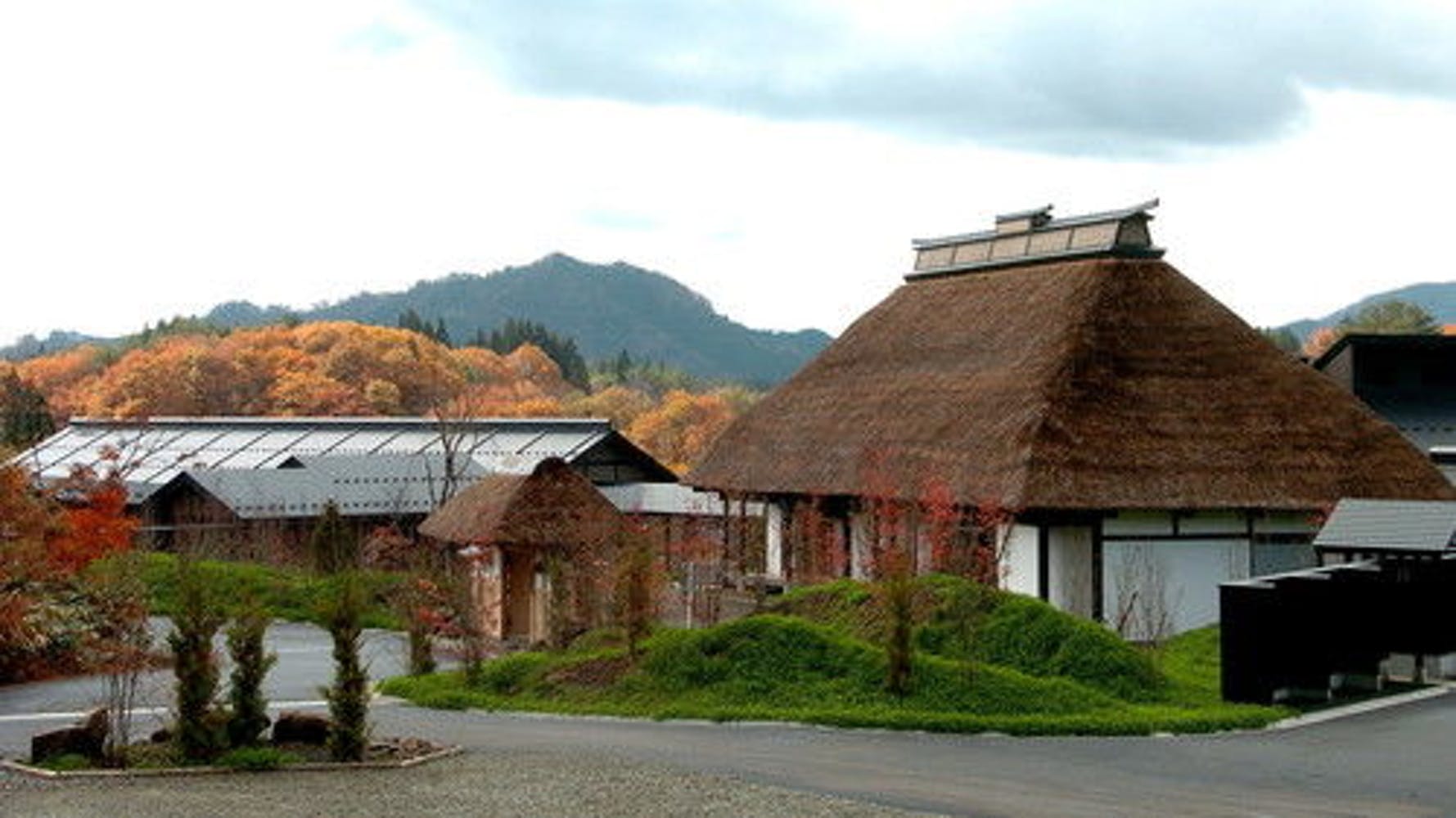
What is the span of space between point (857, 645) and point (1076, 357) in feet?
33.4

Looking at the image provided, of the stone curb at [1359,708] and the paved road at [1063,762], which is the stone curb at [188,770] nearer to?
the paved road at [1063,762]

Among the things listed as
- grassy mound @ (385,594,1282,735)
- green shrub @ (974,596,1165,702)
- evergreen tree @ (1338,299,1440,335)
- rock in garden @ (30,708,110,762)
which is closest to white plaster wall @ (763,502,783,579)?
grassy mound @ (385,594,1282,735)

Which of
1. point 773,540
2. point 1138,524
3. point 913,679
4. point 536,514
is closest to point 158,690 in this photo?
point 913,679

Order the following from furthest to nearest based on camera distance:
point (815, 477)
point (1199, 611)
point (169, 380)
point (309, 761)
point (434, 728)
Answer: point (169, 380)
point (815, 477)
point (1199, 611)
point (434, 728)
point (309, 761)

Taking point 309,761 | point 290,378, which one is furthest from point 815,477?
point 290,378

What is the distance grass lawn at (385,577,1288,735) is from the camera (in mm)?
17766

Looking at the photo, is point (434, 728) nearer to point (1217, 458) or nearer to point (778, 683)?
point (778, 683)

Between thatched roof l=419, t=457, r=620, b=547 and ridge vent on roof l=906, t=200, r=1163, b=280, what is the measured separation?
8.53 m

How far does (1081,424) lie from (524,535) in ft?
33.2

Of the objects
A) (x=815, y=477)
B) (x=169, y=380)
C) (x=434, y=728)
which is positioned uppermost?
(x=169, y=380)

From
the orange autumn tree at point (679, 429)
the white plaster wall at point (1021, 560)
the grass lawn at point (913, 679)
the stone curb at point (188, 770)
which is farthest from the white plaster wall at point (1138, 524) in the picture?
the orange autumn tree at point (679, 429)

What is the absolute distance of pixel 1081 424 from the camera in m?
26.8

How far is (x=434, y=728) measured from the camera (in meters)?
18.2

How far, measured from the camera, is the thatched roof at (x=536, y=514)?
31.5 m
